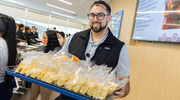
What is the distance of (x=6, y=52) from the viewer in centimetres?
152

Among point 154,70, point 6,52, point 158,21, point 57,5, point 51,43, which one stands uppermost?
point 57,5

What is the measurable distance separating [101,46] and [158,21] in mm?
1137

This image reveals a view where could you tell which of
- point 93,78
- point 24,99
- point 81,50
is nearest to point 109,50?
point 81,50

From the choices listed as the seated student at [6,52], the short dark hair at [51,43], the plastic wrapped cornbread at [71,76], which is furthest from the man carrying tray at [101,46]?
the short dark hair at [51,43]

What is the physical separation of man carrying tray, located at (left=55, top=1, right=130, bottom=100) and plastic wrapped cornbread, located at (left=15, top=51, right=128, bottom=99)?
278mm

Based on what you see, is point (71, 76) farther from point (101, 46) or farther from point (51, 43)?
point (51, 43)

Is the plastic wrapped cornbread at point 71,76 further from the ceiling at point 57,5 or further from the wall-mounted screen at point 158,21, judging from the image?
the ceiling at point 57,5

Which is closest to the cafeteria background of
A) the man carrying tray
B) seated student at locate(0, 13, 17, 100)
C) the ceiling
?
the man carrying tray

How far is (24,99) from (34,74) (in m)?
2.40

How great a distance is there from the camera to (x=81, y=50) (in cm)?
130

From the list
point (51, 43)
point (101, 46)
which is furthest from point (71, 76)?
point (51, 43)

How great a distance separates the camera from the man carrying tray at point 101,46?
1.21 m

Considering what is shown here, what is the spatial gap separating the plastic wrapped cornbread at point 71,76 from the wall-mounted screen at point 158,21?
3.94ft

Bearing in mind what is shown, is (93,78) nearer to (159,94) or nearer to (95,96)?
(95,96)
